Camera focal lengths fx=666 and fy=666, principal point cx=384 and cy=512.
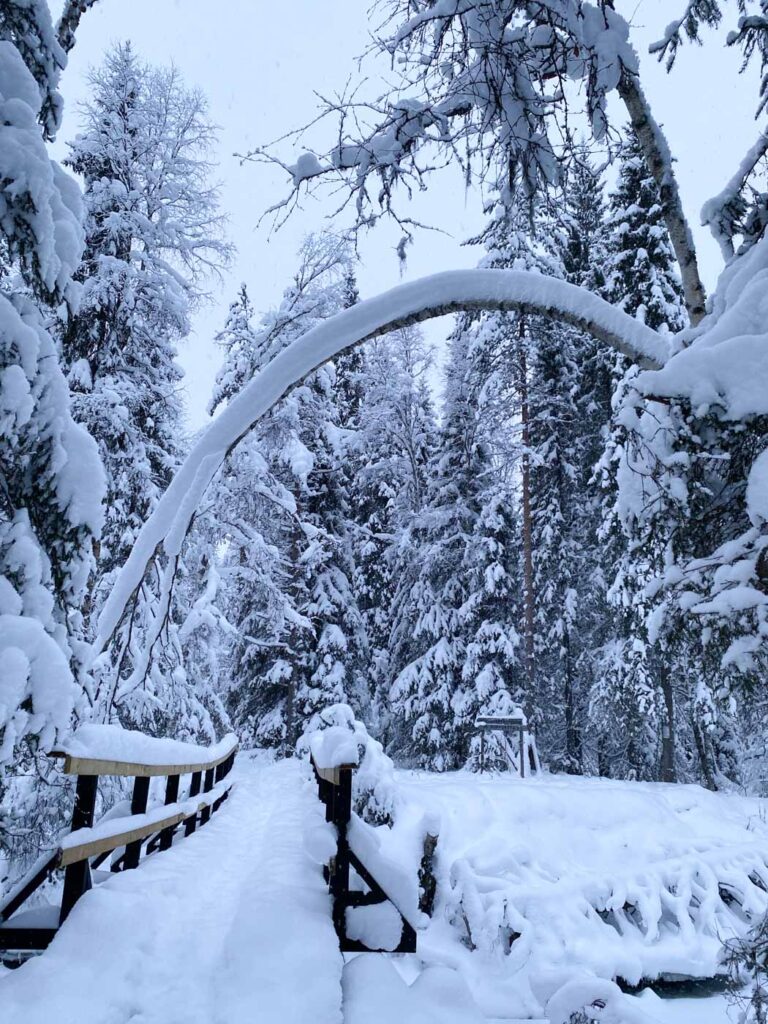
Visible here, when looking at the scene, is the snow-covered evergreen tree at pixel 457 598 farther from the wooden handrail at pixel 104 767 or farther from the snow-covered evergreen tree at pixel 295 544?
the wooden handrail at pixel 104 767

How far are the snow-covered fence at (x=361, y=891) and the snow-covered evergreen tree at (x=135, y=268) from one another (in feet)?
22.3

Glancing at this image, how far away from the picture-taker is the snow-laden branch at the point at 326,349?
3676mm

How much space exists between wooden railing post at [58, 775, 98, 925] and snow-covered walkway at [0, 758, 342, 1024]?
0.25 ft

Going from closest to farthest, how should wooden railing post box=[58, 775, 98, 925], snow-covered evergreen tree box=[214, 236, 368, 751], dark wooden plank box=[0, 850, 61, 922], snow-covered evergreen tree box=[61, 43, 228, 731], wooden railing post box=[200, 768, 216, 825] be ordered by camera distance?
1. dark wooden plank box=[0, 850, 61, 922]
2. wooden railing post box=[58, 775, 98, 925]
3. wooden railing post box=[200, 768, 216, 825]
4. snow-covered evergreen tree box=[61, 43, 228, 731]
5. snow-covered evergreen tree box=[214, 236, 368, 751]

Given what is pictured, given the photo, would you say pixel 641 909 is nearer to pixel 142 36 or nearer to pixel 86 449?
pixel 86 449

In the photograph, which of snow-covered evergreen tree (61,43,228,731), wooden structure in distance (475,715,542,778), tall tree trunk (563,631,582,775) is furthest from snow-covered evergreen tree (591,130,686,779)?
snow-covered evergreen tree (61,43,228,731)

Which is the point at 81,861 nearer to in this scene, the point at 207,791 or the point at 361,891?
the point at 361,891

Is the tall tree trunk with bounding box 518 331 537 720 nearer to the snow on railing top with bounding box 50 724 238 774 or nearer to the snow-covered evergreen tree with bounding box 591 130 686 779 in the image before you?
the snow-covered evergreen tree with bounding box 591 130 686 779

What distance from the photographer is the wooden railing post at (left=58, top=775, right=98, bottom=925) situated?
10.4 ft

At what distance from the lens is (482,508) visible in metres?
21.6

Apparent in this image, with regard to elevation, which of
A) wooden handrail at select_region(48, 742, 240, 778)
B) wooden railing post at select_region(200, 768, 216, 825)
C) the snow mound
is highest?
wooden handrail at select_region(48, 742, 240, 778)

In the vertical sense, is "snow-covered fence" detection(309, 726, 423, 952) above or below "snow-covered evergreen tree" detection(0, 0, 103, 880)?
below

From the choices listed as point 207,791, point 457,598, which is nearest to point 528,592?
point 457,598

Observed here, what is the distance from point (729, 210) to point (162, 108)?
11.3 metres
